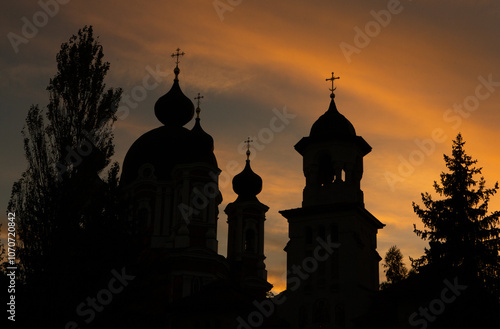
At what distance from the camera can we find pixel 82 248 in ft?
73.2

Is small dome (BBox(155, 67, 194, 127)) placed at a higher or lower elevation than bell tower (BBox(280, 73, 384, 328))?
higher

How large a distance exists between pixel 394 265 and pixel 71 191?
1521 inches

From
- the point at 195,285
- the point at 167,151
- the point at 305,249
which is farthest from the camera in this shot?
the point at 167,151

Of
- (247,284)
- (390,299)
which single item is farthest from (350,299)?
(247,284)

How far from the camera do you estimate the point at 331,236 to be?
37.9 meters

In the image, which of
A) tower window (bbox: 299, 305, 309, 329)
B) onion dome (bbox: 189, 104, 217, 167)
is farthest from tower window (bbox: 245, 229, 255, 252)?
tower window (bbox: 299, 305, 309, 329)

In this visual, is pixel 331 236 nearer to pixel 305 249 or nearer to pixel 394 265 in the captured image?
pixel 305 249

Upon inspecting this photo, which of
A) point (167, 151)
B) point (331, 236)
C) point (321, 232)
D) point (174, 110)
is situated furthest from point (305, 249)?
point (174, 110)

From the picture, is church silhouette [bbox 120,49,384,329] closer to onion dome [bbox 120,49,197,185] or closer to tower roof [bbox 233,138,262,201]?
onion dome [bbox 120,49,197,185]

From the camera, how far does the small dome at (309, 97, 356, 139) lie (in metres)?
39.4

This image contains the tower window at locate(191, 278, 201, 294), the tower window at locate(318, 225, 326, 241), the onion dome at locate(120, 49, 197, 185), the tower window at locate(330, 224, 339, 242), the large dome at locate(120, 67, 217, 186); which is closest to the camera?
Result: the tower window at locate(330, 224, 339, 242)

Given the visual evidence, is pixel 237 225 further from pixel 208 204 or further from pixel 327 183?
pixel 327 183

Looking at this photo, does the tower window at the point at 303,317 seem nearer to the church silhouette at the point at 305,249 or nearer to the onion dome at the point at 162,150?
the church silhouette at the point at 305,249

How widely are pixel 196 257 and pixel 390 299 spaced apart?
1663 cm
